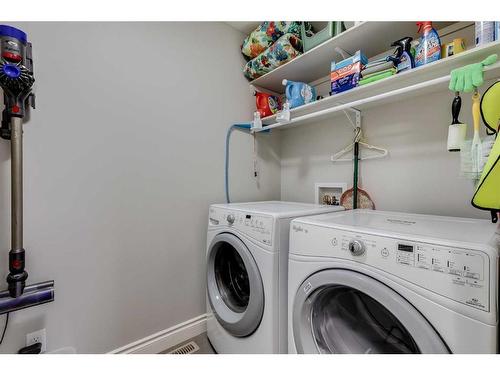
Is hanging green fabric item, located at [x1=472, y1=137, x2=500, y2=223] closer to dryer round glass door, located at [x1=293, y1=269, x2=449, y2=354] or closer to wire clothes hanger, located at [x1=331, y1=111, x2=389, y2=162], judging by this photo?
dryer round glass door, located at [x1=293, y1=269, x2=449, y2=354]

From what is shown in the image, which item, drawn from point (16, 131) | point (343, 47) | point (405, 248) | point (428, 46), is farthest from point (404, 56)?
point (16, 131)

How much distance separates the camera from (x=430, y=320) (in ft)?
1.92

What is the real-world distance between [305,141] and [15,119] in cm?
168

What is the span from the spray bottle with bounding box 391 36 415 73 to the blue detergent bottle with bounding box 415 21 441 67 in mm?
30

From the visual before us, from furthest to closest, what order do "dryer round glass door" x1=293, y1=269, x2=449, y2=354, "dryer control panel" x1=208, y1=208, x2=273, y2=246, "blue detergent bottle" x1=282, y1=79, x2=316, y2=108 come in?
"blue detergent bottle" x1=282, y1=79, x2=316, y2=108 → "dryer control panel" x1=208, y1=208, x2=273, y2=246 → "dryer round glass door" x1=293, y1=269, x2=449, y2=354

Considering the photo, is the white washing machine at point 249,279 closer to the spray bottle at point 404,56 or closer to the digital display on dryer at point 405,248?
the digital display on dryer at point 405,248

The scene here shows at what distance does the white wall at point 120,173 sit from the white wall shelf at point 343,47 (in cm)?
43

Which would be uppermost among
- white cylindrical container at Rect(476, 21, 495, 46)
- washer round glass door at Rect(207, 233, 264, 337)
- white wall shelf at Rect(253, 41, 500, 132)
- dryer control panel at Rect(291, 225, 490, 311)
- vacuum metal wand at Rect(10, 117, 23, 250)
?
white cylindrical container at Rect(476, 21, 495, 46)

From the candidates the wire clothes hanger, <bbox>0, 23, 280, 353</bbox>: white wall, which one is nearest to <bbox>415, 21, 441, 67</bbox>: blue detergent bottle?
the wire clothes hanger

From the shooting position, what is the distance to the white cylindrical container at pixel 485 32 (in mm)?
841

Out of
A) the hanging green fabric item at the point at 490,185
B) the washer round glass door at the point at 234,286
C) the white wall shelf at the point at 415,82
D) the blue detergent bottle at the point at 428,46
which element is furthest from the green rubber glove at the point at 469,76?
the washer round glass door at the point at 234,286

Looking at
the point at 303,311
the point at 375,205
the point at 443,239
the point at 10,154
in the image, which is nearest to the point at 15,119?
the point at 10,154

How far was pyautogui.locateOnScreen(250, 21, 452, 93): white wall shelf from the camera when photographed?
1.15m

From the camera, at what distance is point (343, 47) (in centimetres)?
133
